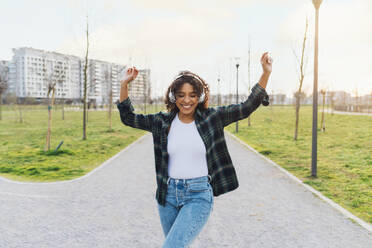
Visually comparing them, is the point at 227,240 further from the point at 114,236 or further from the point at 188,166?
the point at 188,166

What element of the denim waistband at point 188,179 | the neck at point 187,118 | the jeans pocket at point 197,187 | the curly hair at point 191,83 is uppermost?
the curly hair at point 191,83

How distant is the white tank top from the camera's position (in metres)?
2.20

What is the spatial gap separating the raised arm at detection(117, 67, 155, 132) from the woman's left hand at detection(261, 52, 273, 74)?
0.86m

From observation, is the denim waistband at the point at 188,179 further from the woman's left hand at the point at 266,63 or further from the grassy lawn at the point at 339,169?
the grassy lawn at the point at 339,169

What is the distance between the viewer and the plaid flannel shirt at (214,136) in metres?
2.28

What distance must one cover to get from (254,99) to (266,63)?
0.26m

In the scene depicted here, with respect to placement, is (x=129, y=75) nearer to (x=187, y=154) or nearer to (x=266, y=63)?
(x=187, y=154)

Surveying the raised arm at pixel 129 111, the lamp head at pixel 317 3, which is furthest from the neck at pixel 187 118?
the lamp head at pixel 317 3

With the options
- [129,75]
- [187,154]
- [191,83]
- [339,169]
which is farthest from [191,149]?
[339,169]

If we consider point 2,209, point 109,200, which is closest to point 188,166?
point 109,200

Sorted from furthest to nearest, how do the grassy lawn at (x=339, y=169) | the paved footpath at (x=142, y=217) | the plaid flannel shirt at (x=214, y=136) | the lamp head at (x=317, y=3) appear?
the lamp head at (x=317, y=3), the grassy lawn at (x=339, y=169), the paved footpath at (x=142, y=217), the plaid flannel shirt at (x=214, y=136)

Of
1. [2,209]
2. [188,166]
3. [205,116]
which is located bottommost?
[2,209]

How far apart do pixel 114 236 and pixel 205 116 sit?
2.48 meters

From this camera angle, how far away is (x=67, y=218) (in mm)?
4793
